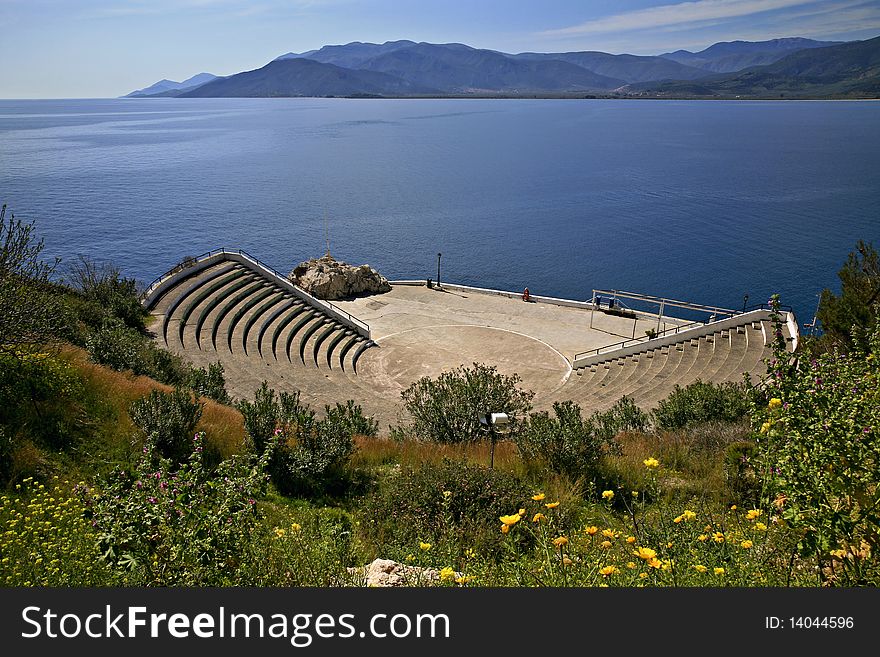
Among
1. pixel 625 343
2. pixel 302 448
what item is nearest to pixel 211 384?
pixel 302 448

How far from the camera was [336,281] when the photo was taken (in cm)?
3769

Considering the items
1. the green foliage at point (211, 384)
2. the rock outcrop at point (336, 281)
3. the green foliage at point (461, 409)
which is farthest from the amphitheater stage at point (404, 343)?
the green foliage at point (461, 409)

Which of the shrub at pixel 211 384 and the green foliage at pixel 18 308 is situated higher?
the green foliage at pixel 18 308

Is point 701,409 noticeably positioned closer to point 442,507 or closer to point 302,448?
point 442,507

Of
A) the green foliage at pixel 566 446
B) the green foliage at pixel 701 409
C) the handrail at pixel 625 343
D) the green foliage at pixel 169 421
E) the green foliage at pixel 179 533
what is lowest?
the handrail at pixel 625 343

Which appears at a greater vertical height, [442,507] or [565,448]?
[442,507]

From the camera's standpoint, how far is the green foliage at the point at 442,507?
7.80m

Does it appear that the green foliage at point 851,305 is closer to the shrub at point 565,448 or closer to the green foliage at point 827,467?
the shrub at point 565,448

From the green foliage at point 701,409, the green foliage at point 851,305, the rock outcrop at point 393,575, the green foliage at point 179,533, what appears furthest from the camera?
the green foliage at point 851,305

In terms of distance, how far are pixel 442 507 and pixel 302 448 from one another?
146 inches

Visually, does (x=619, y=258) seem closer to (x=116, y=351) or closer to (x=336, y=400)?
(x=336, y=400)

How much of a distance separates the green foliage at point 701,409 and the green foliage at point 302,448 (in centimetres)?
871

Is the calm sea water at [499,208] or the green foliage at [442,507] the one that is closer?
the green foliage at [442,507]

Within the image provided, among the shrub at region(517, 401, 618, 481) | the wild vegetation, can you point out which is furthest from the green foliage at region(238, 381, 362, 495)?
the shrub at region(517, 401, 618, 481)
